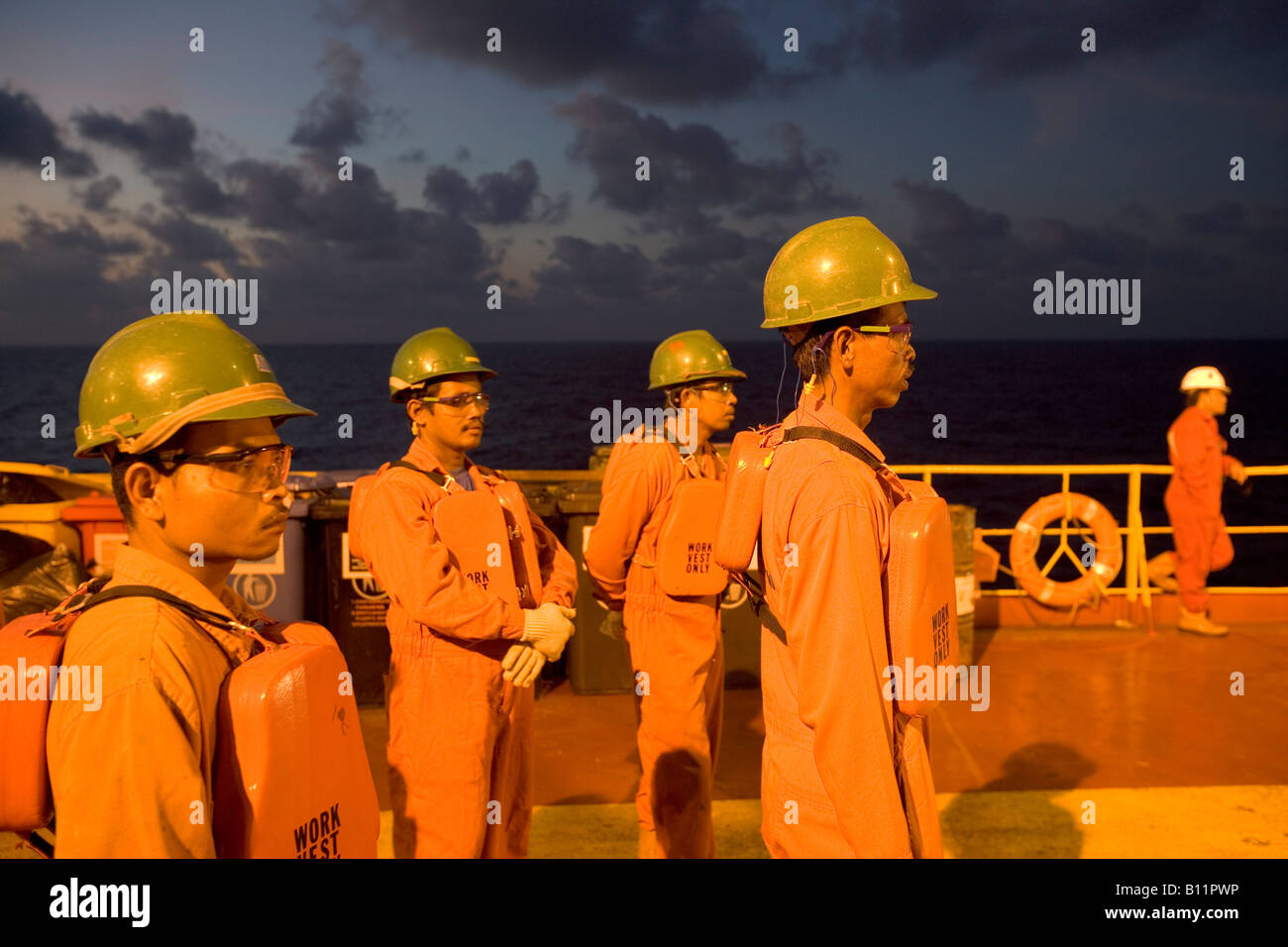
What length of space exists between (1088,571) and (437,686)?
724 cm

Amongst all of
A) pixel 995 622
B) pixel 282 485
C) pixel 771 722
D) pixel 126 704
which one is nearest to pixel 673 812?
pixel 771 722

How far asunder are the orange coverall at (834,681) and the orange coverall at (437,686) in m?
1.46

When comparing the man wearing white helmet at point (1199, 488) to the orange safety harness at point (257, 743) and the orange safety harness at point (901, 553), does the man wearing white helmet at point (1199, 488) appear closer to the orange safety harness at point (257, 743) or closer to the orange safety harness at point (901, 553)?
the orange safety harness at point (901, 553)

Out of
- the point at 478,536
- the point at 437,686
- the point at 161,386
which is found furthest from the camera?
the point at 478,536

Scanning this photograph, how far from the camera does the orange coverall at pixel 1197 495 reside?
830cm

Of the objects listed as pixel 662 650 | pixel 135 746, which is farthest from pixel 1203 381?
pixel 135 746

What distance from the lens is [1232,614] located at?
8.91m

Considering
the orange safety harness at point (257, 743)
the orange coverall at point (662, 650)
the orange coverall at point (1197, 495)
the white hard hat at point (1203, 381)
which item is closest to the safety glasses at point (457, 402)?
the orange coverall at point (662, 650)

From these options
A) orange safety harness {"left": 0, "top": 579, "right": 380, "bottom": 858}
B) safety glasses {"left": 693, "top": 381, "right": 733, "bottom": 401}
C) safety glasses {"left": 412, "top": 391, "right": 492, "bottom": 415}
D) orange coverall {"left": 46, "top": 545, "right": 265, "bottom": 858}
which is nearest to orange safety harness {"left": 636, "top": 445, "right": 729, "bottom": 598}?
safety glasses {"left": 693, "top": 381, "right": 733, "bottom": 401}

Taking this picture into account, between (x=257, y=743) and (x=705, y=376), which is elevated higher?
(x=705, y=376)

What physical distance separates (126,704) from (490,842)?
233 centimetres

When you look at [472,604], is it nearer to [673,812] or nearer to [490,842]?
[490,842]

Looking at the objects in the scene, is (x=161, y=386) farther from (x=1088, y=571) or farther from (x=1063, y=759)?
(x=1088, y=571)

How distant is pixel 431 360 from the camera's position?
400 centimetres
